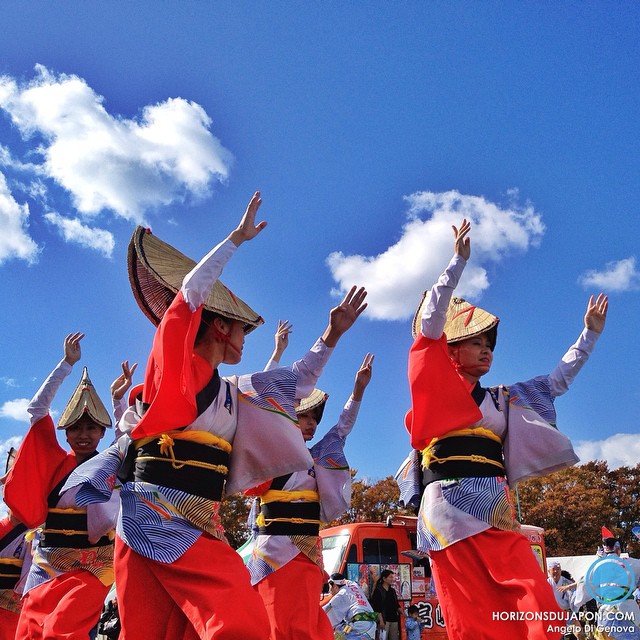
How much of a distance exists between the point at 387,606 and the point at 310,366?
351 inches

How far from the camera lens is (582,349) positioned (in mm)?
4629

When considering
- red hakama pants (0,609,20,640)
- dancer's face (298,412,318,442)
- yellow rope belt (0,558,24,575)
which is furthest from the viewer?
yellow rope belt (0,558,24,575)

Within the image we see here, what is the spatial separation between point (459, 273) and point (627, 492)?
30.8 m

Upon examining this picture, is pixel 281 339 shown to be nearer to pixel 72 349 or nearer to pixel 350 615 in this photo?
pixel 72 349

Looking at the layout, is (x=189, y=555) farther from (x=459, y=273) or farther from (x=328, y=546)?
(x=328, y=546)

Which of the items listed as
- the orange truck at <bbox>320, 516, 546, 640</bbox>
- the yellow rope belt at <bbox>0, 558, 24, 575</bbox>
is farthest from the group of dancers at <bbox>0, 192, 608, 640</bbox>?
the orange truck at <bbox>320, 516, 546, 640</bbox>

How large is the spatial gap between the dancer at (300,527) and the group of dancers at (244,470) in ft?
0.05

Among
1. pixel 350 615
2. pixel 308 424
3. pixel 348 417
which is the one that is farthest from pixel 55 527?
pixel 350 615

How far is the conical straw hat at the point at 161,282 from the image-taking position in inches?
132

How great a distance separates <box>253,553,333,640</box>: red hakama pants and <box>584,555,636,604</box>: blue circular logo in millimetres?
4317

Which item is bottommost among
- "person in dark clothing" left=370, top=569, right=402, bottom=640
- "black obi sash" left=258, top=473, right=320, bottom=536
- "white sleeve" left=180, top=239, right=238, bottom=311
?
"person in dark clothing" left=370, top=569, right=402, bottom=640

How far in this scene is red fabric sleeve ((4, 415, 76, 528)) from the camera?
521cm

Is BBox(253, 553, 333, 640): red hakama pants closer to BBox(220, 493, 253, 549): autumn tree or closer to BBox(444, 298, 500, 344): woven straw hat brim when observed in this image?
BBox(444, 298, 500, 344): woven straw hat brim

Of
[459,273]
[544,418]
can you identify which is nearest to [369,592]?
[544,418]
